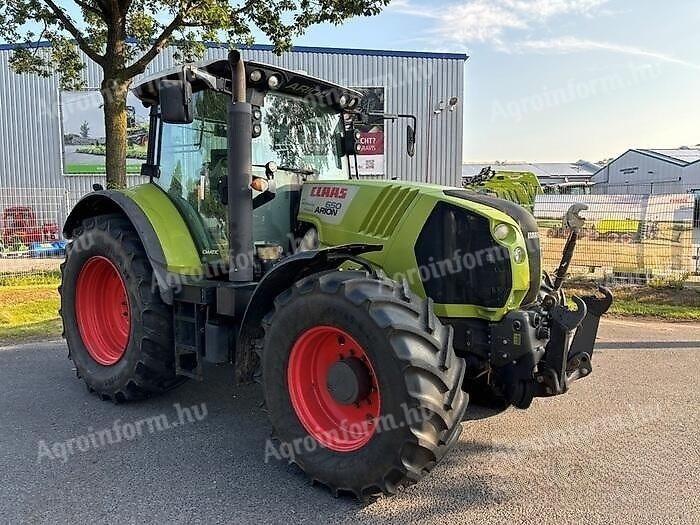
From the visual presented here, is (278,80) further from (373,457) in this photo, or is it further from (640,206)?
(640,206)

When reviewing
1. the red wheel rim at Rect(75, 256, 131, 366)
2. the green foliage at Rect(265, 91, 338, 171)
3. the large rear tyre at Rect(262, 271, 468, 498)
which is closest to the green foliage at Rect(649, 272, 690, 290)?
the green foliage at Rect(265, 91, 338, 171)

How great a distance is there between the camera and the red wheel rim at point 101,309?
509 cm

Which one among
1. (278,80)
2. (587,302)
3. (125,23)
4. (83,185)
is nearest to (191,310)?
(278,80)

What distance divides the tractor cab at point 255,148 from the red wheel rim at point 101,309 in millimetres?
1019

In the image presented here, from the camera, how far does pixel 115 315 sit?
5258mm

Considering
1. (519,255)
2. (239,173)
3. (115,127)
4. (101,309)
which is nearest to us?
(519,255)

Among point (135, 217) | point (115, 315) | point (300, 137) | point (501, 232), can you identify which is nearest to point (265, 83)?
point (300, 137)

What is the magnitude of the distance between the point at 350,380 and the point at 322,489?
64 cm

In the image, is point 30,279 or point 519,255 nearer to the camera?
point 519,255

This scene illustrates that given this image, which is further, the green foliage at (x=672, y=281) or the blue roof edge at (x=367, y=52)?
the blue roof edge at (x=367, y=52)

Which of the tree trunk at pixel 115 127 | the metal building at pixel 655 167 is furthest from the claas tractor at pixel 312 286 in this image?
the metal building at pixel 655 167

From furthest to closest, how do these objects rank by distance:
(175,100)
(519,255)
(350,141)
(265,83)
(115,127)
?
(115,127) < (350,141) < (265,83) < (175,100) < (519,255)

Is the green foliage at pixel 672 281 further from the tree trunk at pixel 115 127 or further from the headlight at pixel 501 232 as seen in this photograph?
the tree trunk at pixel 115 127

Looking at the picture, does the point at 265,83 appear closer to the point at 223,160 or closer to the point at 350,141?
the point at 223,160
